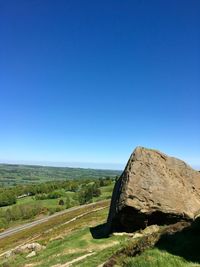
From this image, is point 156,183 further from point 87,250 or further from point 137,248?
point 137,248

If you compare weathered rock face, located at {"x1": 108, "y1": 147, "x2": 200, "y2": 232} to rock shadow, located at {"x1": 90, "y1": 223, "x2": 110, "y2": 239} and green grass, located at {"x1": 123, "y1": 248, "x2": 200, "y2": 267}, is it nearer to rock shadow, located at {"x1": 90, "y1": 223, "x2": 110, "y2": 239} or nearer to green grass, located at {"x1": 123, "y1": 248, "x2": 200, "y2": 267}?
rock shadow, located at {"x1": 90, "y1": 223, "x2": 110, "y2": 239}

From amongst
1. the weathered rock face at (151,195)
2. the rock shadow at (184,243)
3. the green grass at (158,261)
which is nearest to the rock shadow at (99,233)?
the weathered rock face at (151,195)

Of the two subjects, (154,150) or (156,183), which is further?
(154,150)

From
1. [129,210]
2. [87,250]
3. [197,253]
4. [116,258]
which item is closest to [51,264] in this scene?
[87,250]

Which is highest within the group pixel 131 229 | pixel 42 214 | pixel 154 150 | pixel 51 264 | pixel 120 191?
pixel 154 150

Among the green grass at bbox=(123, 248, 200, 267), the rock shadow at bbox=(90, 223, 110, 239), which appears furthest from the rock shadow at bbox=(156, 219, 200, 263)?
the rock shadow at bbox=(90, 223, 110, 239)

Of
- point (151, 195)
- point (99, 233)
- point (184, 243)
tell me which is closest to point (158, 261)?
point (184, 243)

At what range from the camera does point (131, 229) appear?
27.5 meters

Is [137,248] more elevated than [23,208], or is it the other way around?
[137,248]

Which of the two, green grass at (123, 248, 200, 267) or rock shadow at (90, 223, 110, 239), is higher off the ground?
green grass at (123, 248, 200, 267)

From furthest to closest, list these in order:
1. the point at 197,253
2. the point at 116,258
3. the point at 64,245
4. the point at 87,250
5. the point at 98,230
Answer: the point at 98,230 → the point at 64,245 → the point at 87,250 → the point at 116,258 → the point at 197,253

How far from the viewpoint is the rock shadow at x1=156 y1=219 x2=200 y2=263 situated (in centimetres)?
1138

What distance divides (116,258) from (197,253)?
333 cm

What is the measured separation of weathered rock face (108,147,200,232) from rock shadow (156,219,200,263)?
12298 mm
